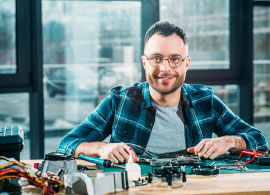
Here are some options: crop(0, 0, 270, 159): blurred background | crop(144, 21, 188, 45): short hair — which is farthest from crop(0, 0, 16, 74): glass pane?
crop(144, 21, 188, 45): short hair

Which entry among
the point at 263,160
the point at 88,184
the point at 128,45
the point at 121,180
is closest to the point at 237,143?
the point at 263,160

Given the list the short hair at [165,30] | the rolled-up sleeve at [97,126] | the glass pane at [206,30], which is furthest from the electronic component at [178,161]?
the glass pane at [206,30]

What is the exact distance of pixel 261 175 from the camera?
1786mm

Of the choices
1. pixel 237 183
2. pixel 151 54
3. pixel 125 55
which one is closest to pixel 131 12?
pixel 125 55

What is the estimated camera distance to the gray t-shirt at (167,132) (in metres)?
2.46

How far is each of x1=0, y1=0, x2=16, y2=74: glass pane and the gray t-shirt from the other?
1.26 metres

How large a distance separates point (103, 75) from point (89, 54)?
2.10 ft

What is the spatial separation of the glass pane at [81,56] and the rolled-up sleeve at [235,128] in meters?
1.62

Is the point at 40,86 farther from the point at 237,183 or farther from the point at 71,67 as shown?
the point at 71,67

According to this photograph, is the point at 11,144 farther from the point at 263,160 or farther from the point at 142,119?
the point at 263,160

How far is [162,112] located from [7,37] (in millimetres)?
1383

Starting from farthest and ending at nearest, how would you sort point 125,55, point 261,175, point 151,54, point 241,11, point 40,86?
point 125,55
point 241,11
point 40,86
point 151,54
point 261,175

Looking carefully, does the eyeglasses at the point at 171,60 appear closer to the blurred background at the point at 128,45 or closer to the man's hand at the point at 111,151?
the man's hand at the point at 111,151

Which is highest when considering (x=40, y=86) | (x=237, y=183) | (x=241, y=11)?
(x=241, y=11)
